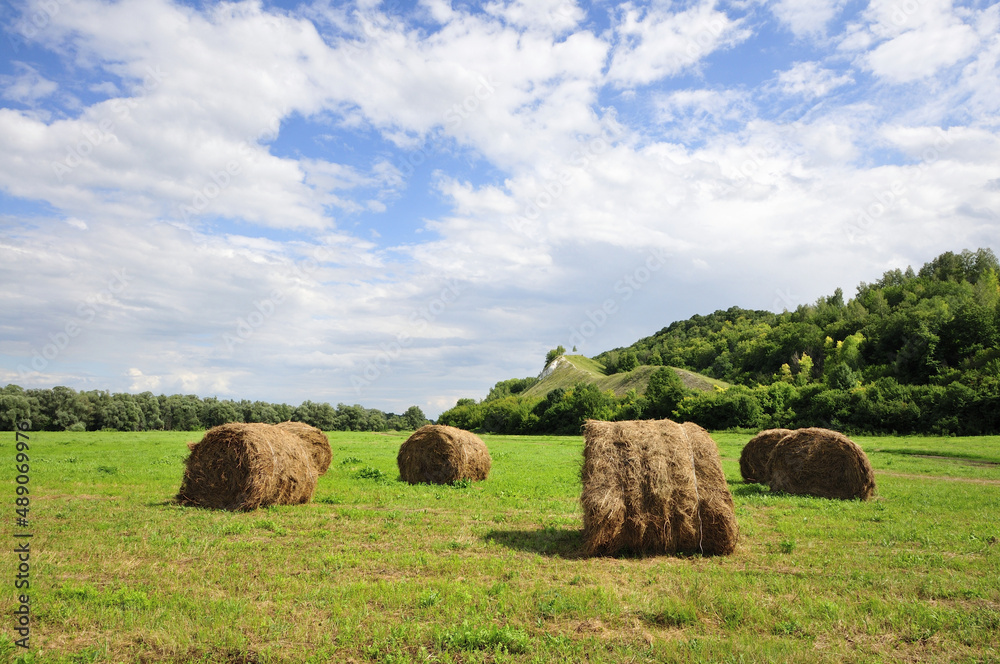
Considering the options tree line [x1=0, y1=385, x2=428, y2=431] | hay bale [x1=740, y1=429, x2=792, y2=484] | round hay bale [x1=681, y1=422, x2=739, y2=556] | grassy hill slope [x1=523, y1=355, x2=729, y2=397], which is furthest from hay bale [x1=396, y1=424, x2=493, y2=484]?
grassy hill slope [x1=523, y1=355, x2=729, y2=397]

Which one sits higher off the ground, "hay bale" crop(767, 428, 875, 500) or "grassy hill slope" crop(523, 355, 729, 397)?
"grassy hill slope" crop(523, 355, 729, 397)

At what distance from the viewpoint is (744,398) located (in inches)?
2279

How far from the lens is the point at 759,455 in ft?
64.6

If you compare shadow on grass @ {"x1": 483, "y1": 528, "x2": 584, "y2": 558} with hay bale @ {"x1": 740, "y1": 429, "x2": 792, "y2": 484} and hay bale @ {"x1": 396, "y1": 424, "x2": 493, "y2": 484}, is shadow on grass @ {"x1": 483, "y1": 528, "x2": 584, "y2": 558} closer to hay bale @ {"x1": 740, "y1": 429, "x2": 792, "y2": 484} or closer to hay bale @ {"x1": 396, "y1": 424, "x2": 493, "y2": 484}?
hay bale @ {"x1": 396, "y1": 424, "x2": 493, "y2": 484}

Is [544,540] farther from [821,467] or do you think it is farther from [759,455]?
[759,455]

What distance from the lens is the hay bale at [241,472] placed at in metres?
14.0

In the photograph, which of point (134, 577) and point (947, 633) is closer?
point (947, 633)

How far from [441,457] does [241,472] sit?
7648 mm

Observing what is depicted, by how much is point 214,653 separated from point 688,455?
8168mm

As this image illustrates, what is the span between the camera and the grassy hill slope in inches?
3688

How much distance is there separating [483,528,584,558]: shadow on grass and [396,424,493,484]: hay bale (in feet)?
27.9

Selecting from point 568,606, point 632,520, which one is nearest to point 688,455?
point 632,520

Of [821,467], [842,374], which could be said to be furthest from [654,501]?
[842,374]

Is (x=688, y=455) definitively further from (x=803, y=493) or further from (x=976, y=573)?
(x=803, y=493)
